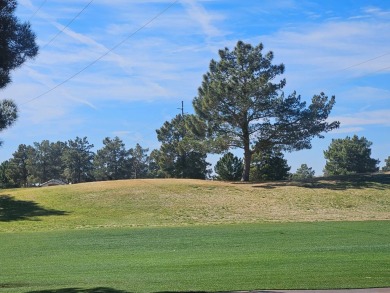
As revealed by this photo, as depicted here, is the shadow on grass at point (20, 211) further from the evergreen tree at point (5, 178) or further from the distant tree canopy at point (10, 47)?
the evergreen tree at point (5, 178)

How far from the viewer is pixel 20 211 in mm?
55500

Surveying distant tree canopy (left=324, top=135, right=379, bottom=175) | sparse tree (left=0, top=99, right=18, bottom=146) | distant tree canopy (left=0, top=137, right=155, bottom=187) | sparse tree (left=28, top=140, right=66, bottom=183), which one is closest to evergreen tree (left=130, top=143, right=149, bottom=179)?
distant tree canopy (left=0, top=137, right=155, bottom=187)

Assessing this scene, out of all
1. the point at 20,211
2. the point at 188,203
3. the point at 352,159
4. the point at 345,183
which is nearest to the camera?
the point at 20,211

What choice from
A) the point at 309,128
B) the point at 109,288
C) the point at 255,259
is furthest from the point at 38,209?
the point at 109,288

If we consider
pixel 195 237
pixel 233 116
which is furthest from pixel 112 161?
pixel 195 237

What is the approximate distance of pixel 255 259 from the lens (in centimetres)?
1889

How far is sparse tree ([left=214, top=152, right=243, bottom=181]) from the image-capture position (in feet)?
269

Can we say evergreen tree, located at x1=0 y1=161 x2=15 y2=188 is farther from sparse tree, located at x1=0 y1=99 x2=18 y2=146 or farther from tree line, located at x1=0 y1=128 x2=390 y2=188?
sparse tree, located at x1=0 y1=99 x2=18 y2=146

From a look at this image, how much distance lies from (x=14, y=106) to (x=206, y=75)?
5710 cm

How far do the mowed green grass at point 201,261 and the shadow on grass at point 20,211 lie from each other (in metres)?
19.4

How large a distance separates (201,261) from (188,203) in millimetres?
36849

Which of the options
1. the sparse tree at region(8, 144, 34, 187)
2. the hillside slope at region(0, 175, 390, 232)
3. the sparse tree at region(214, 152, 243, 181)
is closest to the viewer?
the hillside slope at region(0, 175, 390, 232)

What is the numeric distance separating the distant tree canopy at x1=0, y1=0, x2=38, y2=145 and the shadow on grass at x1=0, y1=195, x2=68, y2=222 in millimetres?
38522

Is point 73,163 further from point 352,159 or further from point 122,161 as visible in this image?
point 352,159
